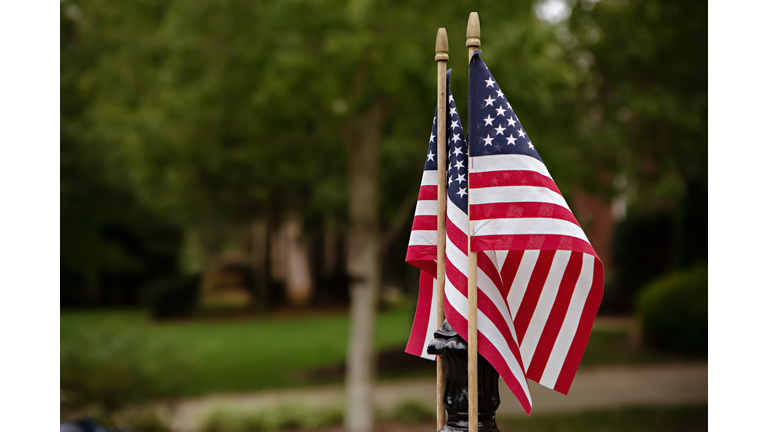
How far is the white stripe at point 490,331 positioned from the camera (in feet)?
8.59

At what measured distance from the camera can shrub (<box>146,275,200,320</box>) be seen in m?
24.8

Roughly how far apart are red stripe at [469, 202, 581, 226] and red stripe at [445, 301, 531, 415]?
0.36 metres

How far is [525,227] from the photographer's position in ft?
8.52

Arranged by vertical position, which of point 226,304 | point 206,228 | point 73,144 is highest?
point 73,144

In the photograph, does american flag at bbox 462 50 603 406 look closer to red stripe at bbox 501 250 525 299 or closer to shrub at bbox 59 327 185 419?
red stripe at bbox 501 250 525 299

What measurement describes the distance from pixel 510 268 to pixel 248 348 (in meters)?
15.7

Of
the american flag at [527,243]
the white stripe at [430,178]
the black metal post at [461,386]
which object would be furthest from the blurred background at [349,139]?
the black metal post at [461,386]

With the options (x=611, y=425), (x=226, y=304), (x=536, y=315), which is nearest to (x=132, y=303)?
(x=226, y=304)

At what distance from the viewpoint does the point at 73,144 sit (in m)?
15.7

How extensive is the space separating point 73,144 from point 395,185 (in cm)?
718

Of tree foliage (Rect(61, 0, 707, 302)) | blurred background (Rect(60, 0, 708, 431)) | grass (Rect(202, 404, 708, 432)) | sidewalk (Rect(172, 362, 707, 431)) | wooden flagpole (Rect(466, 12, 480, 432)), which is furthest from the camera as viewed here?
sidewalk (Rect(172, 362, 707, 431))

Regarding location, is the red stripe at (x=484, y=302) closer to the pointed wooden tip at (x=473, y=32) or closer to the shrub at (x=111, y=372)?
the pointed wooden tip at (x=473, y=32)

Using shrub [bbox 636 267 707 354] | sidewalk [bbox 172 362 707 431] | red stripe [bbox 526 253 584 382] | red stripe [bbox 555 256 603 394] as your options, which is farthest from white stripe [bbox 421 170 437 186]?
shrub [bbox 636 267 707 354]

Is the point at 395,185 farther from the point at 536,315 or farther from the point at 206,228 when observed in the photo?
the point at 206,228
